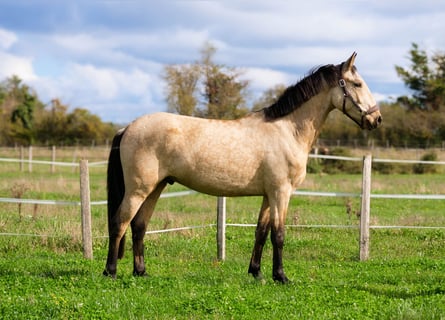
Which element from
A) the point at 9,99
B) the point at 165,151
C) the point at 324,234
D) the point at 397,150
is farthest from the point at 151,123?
the point at 9,99

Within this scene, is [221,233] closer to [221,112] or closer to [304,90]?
[304,90]

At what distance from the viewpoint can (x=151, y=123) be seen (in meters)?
7.36

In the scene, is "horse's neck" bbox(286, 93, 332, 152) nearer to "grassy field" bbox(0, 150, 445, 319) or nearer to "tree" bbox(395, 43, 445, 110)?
"grassy field" bbox(0, 150, 445, 319)

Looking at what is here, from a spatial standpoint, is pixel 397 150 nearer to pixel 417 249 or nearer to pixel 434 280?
pixel 417 249

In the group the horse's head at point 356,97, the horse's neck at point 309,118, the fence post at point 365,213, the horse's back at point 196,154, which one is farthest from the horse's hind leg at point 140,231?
the fence post at point 365,213

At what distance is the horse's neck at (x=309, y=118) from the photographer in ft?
24.9

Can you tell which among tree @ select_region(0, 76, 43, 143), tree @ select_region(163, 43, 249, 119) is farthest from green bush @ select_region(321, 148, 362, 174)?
tree @ select_region(0, 76, 43, 143)

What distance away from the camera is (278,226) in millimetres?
7324

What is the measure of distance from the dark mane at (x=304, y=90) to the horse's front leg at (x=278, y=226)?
1.08m

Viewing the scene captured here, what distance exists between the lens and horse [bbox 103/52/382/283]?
7.25 meters

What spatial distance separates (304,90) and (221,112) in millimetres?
27183

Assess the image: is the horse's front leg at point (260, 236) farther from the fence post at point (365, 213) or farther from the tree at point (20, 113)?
the tree at point (20, 113)

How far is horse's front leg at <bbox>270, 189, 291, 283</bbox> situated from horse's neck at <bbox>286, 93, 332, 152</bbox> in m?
0.79

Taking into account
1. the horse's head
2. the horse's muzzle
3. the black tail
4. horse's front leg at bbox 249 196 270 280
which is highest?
the horse's head
